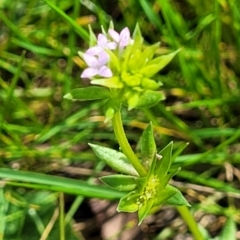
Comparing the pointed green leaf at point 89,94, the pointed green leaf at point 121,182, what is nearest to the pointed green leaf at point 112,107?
the pointed green leaf at point 89,94

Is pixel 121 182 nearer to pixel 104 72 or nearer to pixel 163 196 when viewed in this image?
pixel 163 196

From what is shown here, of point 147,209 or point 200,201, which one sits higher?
point 147,209

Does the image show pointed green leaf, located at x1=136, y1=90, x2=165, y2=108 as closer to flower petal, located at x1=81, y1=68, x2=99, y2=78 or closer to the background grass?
flower petal, located at x1=81, y1=68, x2=99, y2=78

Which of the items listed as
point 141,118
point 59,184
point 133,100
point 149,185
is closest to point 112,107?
point 133,100

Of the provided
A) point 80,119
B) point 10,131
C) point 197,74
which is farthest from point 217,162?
point 10,131

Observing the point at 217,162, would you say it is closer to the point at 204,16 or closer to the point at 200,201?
the point at 200,201
